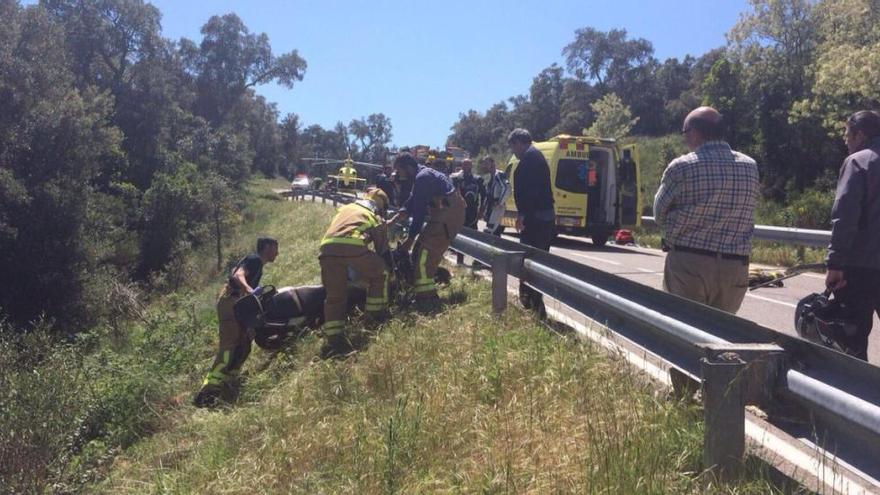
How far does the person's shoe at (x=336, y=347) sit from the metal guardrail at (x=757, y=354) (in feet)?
5.90

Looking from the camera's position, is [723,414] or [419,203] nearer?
[723,414]

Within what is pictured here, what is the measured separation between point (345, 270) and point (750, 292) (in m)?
5.72

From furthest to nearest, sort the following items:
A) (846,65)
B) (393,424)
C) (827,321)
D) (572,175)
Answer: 1. (846,65)
2. (572,175)
3. (827,321)
4. (393,424)

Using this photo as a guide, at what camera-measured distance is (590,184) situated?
15.9 metres

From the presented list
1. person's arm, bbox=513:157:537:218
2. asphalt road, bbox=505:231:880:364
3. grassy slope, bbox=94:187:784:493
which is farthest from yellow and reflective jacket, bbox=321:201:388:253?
asphalt road, bbox=505:231:880:364

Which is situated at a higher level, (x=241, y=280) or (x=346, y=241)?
(x=346, y=241)

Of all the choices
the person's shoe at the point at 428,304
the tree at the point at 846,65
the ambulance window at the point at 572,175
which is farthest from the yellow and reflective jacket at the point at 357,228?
the tree at the point at 846,65

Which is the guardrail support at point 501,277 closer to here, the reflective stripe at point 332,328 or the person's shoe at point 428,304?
the person's shoe at point 428,304

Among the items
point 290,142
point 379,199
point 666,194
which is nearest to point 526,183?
point 379,199

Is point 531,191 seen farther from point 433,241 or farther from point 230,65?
point 230,65

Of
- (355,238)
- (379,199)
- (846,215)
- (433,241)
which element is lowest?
(433,241)

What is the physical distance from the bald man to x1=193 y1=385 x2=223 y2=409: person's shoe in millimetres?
3942

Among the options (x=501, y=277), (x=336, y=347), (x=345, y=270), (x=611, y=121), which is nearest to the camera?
(x=501, y=277)

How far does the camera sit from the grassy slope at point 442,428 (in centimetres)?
308
